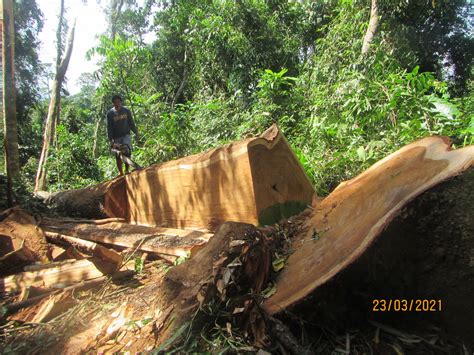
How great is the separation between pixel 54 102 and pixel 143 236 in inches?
373

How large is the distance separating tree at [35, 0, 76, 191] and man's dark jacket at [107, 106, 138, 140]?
4047 mm

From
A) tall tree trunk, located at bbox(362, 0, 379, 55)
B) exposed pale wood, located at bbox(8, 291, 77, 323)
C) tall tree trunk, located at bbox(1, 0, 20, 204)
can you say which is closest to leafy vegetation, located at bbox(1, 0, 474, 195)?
tall tree trunk, located at bbox(362, 0, 379, 55)

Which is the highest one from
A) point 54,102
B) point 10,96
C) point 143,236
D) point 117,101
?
point 54,102

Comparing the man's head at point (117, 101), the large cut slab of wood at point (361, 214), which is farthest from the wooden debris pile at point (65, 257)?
the man's head at point (117, 101)

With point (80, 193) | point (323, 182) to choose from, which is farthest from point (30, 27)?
point (323, 182)

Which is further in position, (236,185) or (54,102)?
(54,102)

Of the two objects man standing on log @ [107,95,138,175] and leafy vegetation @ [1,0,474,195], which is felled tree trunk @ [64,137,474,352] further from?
man standing on log @ [107,95,138,175]

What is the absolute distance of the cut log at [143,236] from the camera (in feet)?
7.77

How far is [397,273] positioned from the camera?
1216 millimetres

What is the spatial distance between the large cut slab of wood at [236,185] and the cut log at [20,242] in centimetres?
107

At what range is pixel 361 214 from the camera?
1519 mm

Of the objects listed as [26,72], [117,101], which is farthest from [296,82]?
[26,72]

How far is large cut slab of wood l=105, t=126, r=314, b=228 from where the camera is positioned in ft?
7.59
